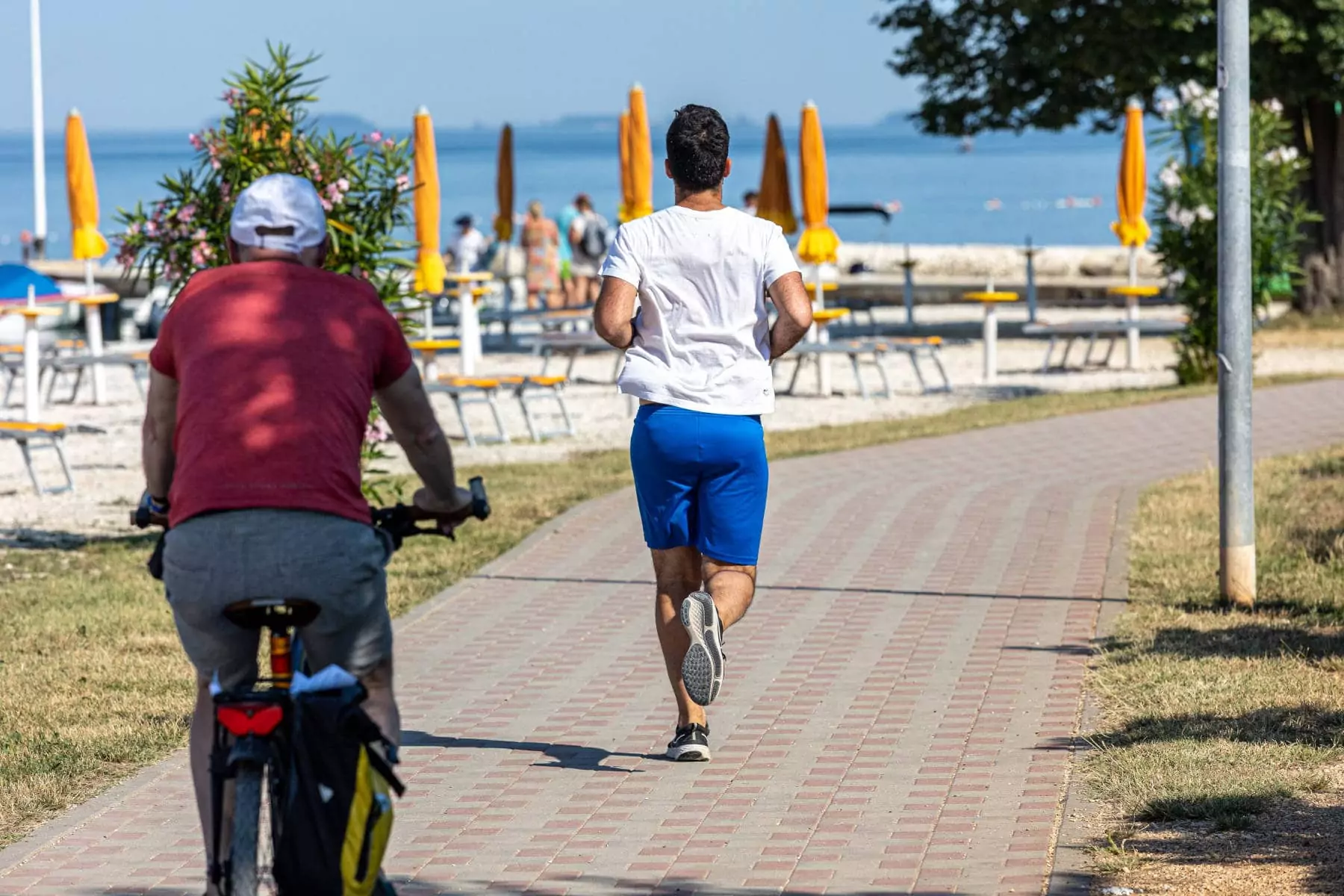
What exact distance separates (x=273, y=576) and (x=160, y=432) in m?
0.49

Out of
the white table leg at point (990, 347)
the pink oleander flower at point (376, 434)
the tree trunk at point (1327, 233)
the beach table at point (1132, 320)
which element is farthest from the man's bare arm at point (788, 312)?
the tree trunk at point (1327, 233)

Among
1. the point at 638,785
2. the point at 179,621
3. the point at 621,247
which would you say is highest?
the point at 621,247

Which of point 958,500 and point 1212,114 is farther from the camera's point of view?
point 1212,114

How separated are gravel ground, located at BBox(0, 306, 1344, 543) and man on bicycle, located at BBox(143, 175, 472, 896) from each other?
8214mm

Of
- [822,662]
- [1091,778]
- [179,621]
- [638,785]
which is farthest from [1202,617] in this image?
[179,621]

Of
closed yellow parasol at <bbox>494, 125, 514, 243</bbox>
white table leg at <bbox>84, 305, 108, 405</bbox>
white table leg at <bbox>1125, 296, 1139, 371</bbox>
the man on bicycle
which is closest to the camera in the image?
the man on bicycle

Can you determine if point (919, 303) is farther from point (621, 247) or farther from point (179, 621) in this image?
point (179, 621)

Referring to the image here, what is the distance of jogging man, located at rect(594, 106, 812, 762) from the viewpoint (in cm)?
546

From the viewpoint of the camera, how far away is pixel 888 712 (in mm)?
6520

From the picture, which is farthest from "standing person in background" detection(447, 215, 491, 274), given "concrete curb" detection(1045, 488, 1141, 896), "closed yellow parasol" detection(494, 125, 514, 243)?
"concrete curb" detection(1045, 488, 1141, 896)

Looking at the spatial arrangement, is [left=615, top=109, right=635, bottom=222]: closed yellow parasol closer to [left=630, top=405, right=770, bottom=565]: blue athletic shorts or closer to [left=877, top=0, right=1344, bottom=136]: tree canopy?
[left=877, top=0, right=1344, bottom=136]: tree canopy

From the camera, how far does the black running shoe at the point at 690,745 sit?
587 cm

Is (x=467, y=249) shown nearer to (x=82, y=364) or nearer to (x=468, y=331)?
(x=468, y=331)

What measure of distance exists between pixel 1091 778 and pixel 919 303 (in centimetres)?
2636
